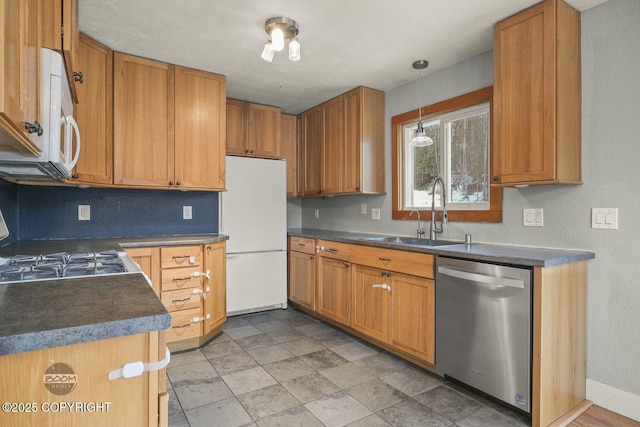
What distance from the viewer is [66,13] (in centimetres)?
131

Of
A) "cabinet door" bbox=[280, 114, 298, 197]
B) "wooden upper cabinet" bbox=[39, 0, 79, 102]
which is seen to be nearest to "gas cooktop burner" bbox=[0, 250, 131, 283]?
"wooden upper cabinet" bbox=[39, 0, 79, 102]

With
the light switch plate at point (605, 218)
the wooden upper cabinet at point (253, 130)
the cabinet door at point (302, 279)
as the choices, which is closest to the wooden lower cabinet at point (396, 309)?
the cabinet door at point (302, 279)

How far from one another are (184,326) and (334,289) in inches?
52.5

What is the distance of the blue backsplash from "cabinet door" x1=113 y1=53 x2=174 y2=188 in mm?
358

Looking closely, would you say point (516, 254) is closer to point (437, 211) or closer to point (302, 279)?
point (437, 211)

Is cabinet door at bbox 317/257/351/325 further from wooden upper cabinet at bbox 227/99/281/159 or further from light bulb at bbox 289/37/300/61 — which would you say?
light bulb at bbox 289/37/300/61

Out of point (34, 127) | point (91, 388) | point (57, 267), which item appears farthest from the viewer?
point (57, 267)

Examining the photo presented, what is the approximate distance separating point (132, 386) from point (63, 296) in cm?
37

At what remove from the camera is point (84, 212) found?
2920mm

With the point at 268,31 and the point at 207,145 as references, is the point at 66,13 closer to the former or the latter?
the point at 268,31

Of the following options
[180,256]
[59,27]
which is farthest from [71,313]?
[180,256]

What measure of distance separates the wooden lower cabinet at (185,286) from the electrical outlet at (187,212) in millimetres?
622

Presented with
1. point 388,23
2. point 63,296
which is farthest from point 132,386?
point 388,23

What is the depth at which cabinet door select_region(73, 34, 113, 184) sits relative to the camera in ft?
8.21
